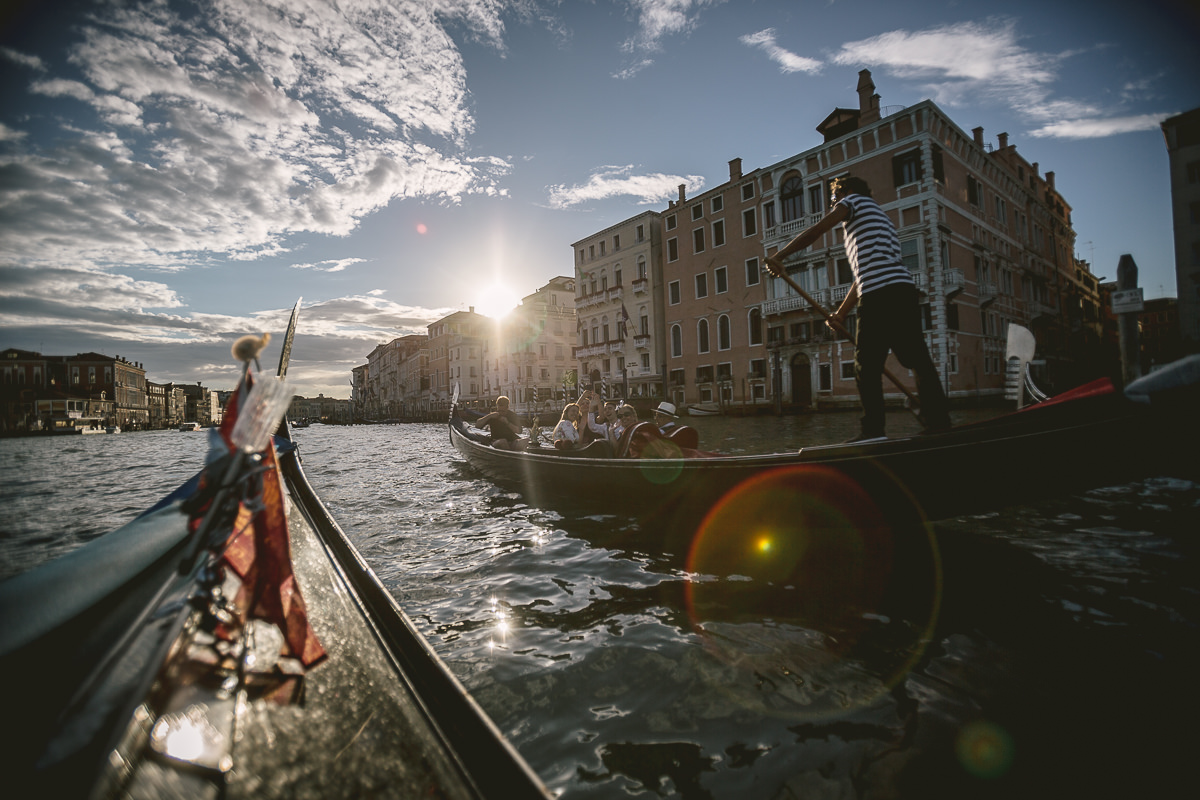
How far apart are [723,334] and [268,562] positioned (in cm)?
2387

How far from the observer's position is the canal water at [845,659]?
139 cm

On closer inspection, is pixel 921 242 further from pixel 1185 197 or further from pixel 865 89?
pixel 1185 197

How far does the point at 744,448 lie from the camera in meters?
8.55

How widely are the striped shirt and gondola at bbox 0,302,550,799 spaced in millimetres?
2913

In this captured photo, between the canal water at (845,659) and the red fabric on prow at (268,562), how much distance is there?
2.72 feet

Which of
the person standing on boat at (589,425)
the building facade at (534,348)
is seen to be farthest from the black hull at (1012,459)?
the building facade at (534,348)

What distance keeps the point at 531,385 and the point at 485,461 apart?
3289cm

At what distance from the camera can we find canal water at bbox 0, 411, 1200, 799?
4.56ft

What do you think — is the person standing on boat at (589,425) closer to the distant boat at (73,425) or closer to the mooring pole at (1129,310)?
the mooring pole at (1129,310)

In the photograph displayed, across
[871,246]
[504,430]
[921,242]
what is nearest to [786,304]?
[921,242]

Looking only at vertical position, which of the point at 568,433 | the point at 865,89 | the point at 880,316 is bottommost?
the point at 568,433

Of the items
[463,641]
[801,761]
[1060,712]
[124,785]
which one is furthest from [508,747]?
[1060,712]

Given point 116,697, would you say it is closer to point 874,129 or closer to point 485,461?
point 485,461

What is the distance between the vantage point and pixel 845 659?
6.26ft
